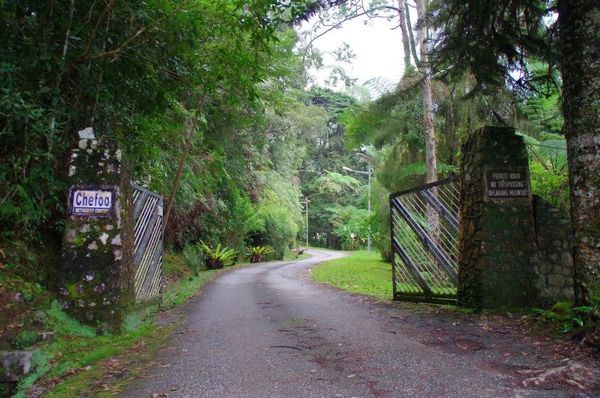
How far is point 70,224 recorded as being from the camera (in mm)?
6051

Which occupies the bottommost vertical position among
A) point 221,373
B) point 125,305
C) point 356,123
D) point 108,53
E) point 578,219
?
point 221,373

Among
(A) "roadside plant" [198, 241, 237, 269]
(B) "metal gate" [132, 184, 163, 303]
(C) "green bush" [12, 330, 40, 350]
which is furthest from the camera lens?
(A) "roadside plant" [198, 241, 237, 269]

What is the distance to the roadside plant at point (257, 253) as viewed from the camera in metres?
28.9

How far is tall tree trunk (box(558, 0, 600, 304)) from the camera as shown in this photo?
4.98 metres

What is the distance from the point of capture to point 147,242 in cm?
835

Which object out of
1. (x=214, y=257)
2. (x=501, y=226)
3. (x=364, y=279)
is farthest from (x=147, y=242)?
(x=214, y=257)

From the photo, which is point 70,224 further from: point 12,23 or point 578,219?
point 578,219

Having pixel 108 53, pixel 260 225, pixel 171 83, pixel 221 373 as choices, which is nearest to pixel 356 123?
pixel 171 83

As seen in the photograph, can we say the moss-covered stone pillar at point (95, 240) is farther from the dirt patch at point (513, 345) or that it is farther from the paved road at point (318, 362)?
the dirt patch at point (513, 345)

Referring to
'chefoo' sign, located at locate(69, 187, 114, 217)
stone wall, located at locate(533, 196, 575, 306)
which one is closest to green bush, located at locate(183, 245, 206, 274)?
'chefoo' sign, located at locate(69, 187, 114, 217)

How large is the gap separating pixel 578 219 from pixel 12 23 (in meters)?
6.69

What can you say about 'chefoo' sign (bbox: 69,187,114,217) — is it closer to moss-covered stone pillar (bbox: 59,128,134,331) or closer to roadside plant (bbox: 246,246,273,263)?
moss-covered stone pillar (bbox: 59,128,134,331)

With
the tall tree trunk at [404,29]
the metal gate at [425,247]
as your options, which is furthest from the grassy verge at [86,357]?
the tall tree trunk at [404,29]

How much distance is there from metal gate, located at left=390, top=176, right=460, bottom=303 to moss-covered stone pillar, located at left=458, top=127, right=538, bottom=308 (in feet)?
2.69
